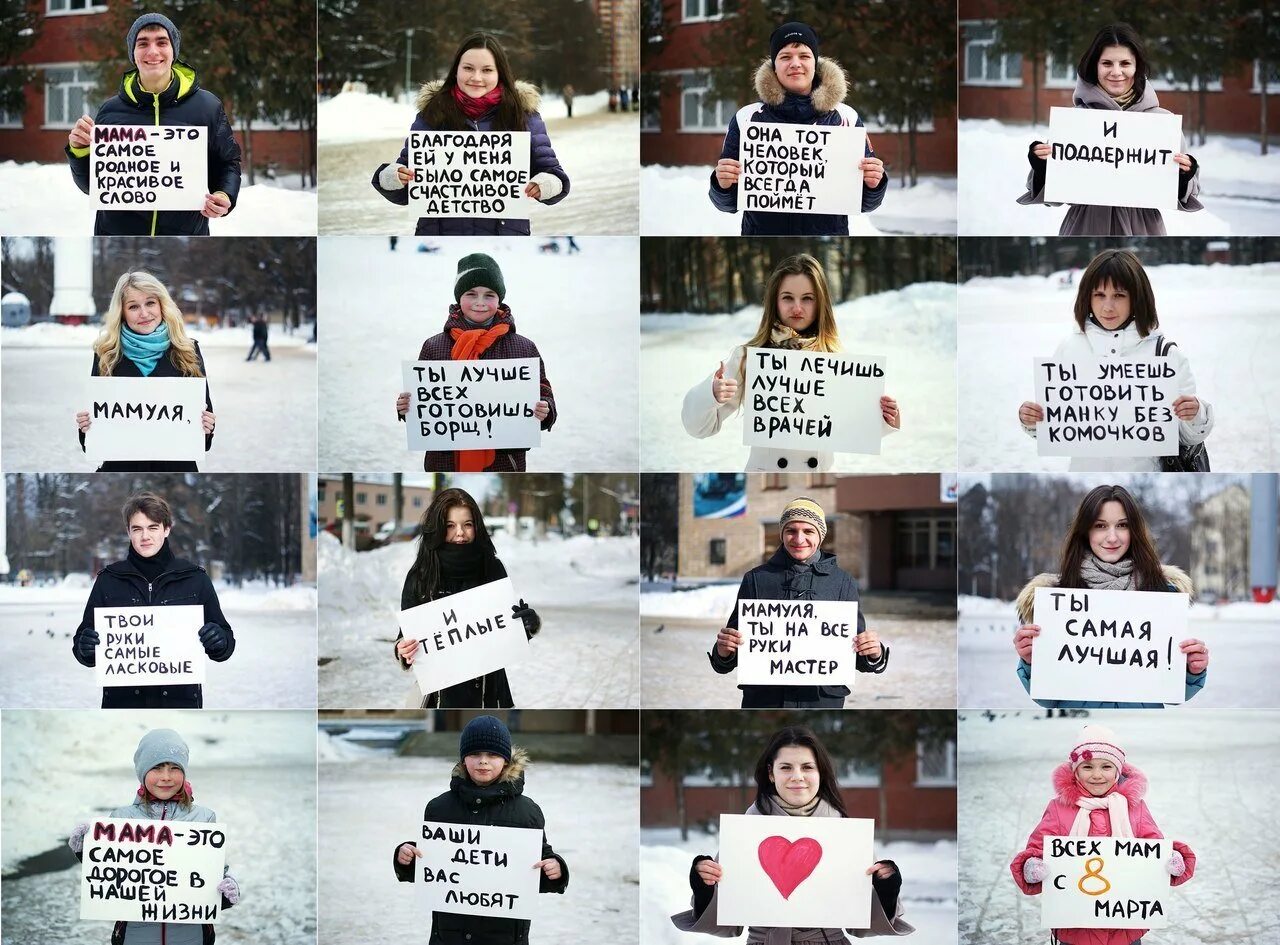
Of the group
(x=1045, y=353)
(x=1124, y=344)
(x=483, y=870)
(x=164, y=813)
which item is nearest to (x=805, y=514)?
(x=1045, y=353)

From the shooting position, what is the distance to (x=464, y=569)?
5.96 m

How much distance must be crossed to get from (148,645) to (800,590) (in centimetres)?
187

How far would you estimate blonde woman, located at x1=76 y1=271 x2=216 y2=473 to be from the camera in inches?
234

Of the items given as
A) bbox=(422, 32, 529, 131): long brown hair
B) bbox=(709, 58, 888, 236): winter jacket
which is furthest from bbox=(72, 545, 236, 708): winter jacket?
bbox=(709, 58, 888, 236): winter jacket

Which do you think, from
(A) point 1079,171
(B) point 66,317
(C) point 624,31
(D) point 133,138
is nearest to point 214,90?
(D) point 133,138

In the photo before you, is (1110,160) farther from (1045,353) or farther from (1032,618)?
(1032,618)

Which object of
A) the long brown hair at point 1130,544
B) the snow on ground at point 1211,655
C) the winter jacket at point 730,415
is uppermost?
the winter jacket at point 730,415

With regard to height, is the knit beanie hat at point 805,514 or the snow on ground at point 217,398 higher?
the snow on ground at point 217,398

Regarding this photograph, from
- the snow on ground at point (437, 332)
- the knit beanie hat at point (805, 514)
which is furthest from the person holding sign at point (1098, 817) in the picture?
the snow on ground at point (437, 332)

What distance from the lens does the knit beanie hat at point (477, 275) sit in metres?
5.95

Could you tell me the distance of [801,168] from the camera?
5.94 metres

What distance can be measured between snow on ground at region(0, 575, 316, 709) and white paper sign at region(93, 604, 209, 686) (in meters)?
0.06

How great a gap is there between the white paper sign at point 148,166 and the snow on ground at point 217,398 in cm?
38

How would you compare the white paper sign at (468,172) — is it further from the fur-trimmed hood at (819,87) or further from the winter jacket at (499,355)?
the fur-trimmed hood at (819,87)
